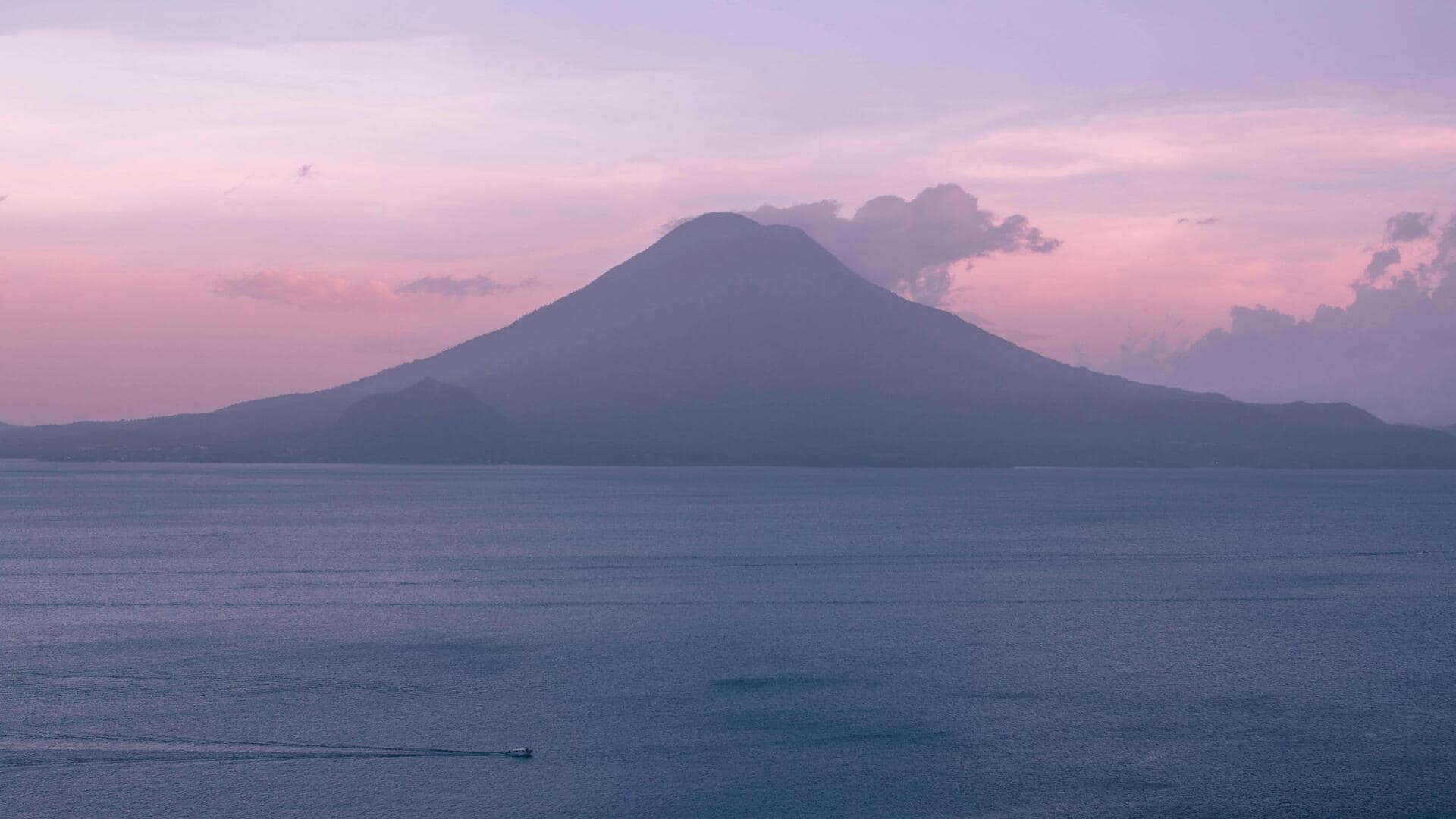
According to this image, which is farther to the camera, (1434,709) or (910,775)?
(1434,709)

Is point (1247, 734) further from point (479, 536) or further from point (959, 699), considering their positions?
point (479, 536)

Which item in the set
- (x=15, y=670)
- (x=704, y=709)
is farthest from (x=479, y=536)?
(x=704, y=709)

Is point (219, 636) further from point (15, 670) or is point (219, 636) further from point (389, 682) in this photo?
point (389, 682)

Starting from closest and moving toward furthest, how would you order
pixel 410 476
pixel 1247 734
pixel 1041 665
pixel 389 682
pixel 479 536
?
pixel 1247 734 → pixel 389 682 → pixel 1041 665 → pixel 479 536 → pixel 410 476

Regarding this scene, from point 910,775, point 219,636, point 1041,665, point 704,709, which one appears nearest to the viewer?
point 910,775

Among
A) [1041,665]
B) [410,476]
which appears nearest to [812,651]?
[1041,665]

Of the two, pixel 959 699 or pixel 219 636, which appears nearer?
pixel 959 699
